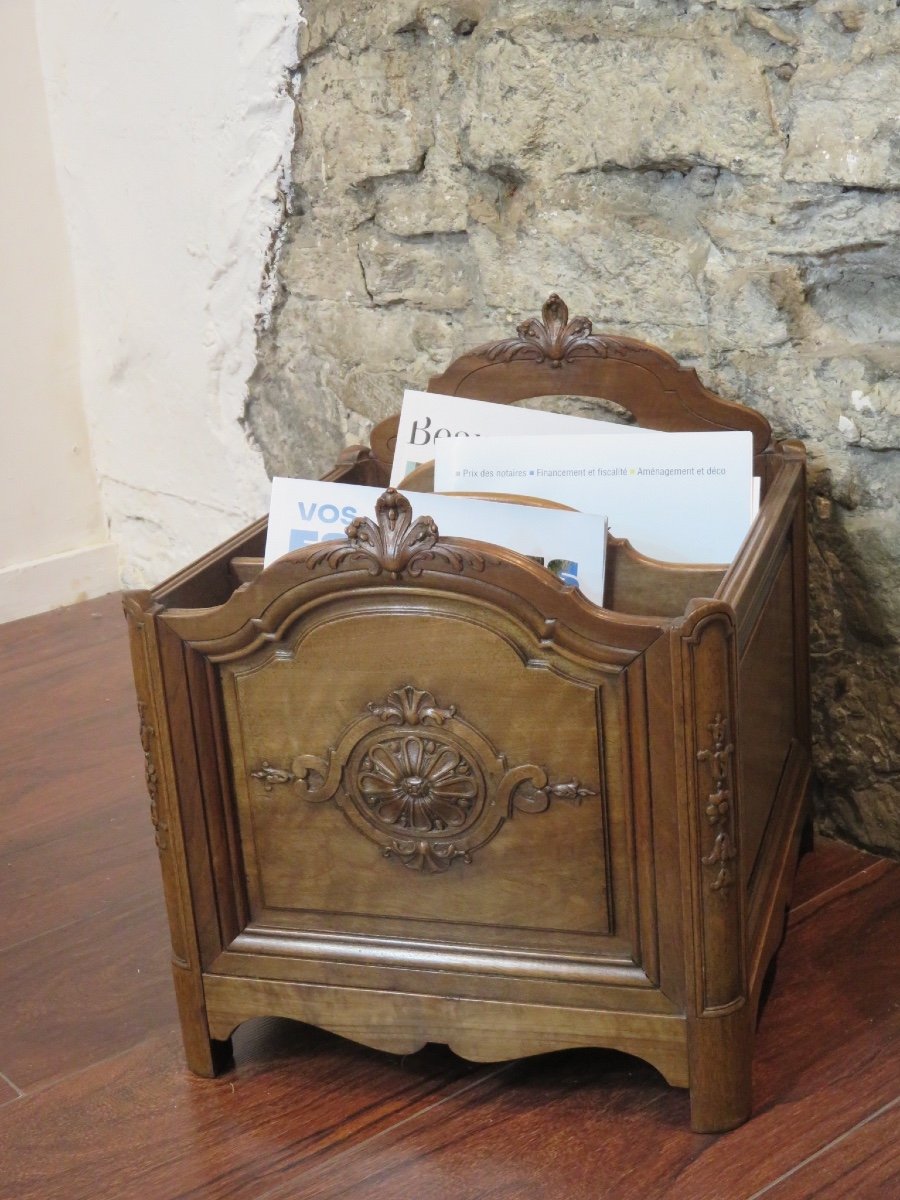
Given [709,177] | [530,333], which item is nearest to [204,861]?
[530,333]

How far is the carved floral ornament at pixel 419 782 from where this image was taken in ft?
3.49

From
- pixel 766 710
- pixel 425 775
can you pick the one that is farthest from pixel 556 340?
pixel 425 775

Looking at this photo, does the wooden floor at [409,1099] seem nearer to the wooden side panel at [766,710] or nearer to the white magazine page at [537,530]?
the wooden side panel at [766,710]

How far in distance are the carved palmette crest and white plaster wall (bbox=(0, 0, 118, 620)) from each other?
45.1 inches

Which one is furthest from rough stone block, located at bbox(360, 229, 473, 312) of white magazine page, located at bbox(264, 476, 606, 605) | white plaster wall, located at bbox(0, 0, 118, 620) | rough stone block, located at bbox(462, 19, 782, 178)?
white plaster wall, located at bbox(0, 0, 118, 620)

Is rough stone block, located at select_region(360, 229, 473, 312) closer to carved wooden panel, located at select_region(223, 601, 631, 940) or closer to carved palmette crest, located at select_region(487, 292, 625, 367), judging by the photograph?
carved palmette crest, located at select_region(487, 292, 625, 367)

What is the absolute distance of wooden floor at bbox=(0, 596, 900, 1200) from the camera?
3.48 feet

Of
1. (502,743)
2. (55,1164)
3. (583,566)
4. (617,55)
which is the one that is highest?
(617,55)

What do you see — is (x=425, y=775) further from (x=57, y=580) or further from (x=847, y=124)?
(x=57, y=580)

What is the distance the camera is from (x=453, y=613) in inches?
40.6

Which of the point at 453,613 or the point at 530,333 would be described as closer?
the point at 453,613

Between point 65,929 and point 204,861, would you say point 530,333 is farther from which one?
point 65,929

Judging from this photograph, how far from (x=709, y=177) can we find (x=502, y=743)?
68 cm

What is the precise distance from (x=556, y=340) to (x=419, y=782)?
1.92 feet
